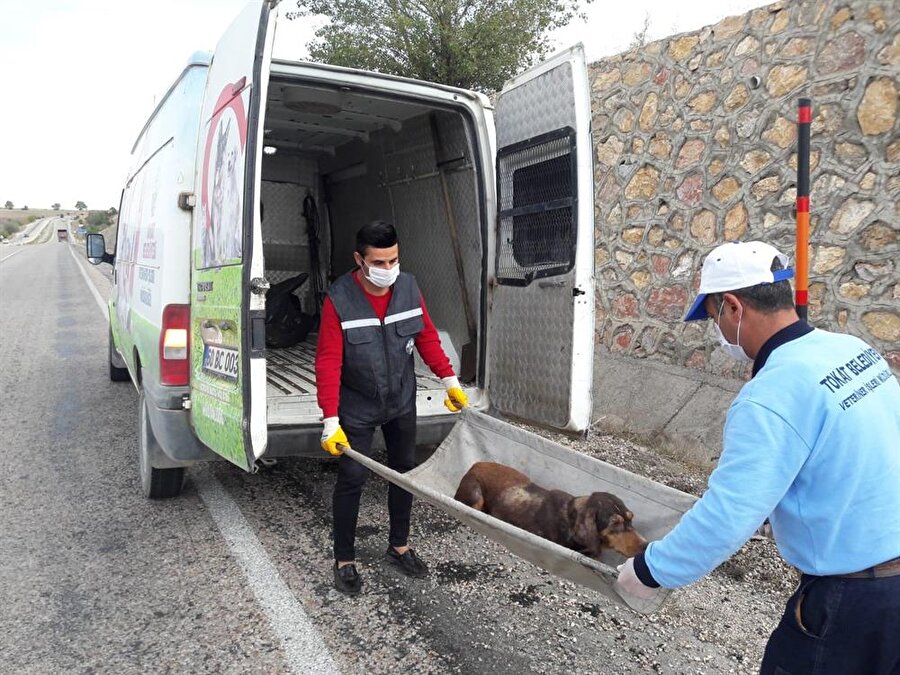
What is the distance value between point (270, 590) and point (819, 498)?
253cm

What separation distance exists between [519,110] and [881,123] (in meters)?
2.39

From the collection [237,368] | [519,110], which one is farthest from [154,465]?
[519,110]

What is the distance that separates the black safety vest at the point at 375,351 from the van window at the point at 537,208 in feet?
2.79

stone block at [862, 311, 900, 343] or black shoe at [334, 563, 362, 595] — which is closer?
black shoe at [334, 563, 362, 595]

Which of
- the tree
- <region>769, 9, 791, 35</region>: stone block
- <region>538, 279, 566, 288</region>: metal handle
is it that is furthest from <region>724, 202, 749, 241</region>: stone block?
the tree

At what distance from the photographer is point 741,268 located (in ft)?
5.68

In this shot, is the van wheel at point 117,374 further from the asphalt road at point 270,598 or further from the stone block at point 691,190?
the stone block at point 691,190

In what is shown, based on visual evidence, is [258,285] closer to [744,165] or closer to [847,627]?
[847,627]

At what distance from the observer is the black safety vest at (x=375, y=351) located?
10.7ft

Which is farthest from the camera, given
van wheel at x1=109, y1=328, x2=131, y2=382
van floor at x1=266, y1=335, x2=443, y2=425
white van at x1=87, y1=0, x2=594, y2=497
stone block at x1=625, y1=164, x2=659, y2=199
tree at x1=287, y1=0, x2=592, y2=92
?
tree at x1=287, y1=0, x2=592, y2=92

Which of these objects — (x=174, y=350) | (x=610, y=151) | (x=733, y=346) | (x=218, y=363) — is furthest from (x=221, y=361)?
(x=610, y=151)

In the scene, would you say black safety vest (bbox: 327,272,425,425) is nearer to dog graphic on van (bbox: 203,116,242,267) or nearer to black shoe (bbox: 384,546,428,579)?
dog graphic on van (bbox: 203,116,242,267)

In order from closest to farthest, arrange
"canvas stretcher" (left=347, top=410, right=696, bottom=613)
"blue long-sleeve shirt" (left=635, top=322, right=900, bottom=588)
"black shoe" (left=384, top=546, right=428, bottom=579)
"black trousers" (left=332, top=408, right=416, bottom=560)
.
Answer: "blue long-sleeve shirt" (left=635, top=322, right=900, bottom=588), "canvas stretcher" (left=347, top=410, right=696, bottom=613), "black trousers" (left=332, top=408, right=416, bottom=560), "black shoe" (left=384, top=546, right=428, bottom=579)

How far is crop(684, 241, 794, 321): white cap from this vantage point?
1.72 metres
